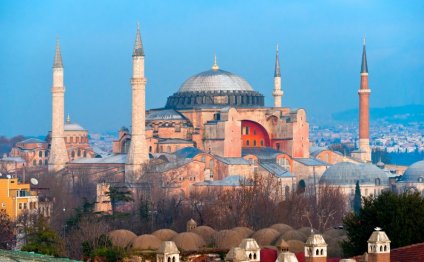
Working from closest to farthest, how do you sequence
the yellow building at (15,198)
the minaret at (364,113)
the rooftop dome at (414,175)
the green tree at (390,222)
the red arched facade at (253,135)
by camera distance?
the green tree at (390,222)
the yellow building at (15,198)
the rooftop dome at (414,175)
the red arched facade at (253,135)
the minaret at (364,113)

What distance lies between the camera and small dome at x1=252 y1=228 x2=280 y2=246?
42553mm

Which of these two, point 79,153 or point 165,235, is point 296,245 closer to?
point 165,235

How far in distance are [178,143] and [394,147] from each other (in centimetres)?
9280

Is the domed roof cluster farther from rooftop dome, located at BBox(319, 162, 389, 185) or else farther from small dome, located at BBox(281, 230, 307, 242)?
rooftop dome, located at BBox(319, 162, 389, 185)

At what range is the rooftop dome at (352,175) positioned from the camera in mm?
74062

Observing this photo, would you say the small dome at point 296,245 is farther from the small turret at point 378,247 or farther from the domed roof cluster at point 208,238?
the small turret at point 378,247

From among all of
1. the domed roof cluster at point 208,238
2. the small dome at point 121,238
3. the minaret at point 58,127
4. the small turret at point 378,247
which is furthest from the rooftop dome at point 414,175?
the small turret at point 378,247

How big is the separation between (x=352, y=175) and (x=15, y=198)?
20225mm

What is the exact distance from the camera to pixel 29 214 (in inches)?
2147

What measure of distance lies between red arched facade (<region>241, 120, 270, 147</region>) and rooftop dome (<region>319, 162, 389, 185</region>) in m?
4.72

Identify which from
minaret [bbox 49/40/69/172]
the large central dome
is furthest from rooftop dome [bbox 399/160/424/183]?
minaret [bbox 49/40/69/172]

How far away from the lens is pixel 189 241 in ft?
142

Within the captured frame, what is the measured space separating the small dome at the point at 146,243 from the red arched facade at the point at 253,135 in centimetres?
3626

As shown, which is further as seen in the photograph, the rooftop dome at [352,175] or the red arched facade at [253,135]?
the red arched facade at [253,135]
